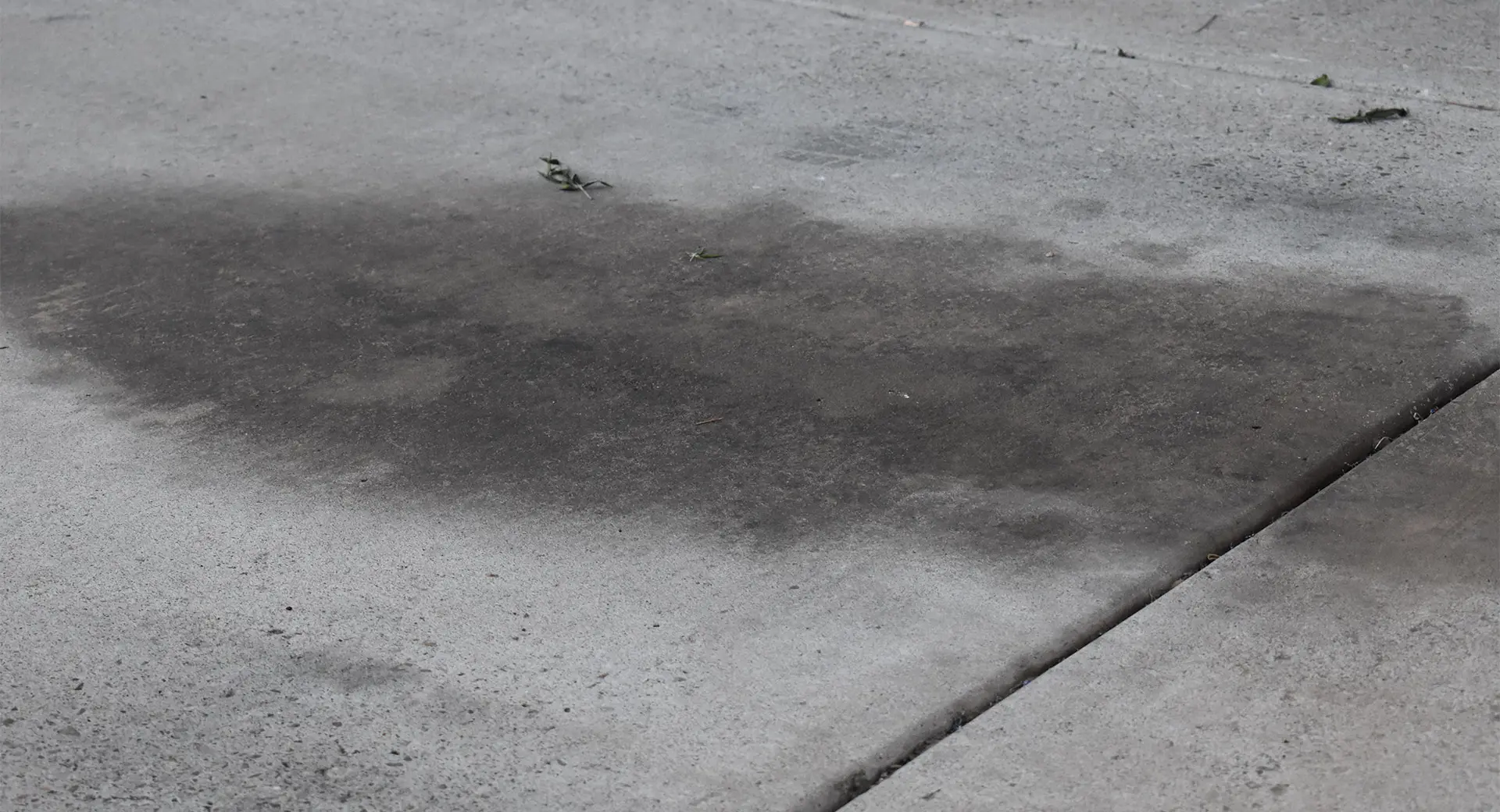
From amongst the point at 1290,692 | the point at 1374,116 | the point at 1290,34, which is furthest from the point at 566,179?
the point at 1290,692

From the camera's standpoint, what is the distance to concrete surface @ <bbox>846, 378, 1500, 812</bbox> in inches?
98.4

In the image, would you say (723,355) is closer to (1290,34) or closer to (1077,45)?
(1077,45)

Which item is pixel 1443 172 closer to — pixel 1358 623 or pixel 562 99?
pixel 1358 623

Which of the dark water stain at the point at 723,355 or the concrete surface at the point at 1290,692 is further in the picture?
the dark water stain at the point at 723,355

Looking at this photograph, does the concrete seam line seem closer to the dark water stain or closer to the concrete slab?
the concrete slab

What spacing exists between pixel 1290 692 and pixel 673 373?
6.19 ft

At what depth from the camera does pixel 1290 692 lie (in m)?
2.72

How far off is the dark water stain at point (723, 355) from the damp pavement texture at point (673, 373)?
0.05 ft

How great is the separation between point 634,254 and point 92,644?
2.26m

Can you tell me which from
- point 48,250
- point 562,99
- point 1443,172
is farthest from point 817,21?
point 48,250

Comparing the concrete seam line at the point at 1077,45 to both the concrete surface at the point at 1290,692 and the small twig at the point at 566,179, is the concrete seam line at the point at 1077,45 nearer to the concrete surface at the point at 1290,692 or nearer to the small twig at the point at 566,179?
the small twig at the point at 566,179

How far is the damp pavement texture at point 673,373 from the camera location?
9.27ft

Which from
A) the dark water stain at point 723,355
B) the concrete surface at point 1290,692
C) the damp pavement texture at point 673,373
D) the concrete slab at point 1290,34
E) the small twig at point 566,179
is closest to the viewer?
the concrete surface at point 1290,692

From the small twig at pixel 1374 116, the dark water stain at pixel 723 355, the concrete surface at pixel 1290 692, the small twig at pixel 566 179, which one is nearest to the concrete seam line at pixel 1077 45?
the small twig at pixel 1374 116
